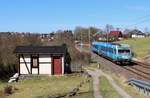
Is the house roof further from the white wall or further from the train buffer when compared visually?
→ the train buffer

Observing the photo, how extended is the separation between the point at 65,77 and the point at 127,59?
2050 centimetres

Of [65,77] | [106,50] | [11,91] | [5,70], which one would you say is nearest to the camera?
[11,91]

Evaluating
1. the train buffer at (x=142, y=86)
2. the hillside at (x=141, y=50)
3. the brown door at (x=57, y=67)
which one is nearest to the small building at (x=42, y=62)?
the brown door at (x=57, y=67)

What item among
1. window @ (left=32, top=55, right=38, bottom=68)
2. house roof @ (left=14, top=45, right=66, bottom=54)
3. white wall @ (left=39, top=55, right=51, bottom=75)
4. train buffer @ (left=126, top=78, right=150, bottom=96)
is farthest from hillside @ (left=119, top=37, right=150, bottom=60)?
train buffer @ (left=126, top=78, right=150, bottom=96)

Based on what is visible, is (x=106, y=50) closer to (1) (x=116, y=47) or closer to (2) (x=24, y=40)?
(1) (x=116, y=47)

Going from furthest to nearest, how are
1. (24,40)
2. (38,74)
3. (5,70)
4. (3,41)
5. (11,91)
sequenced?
(24,40)
(3,41)
(5,70)
(38,74)
(11,91)

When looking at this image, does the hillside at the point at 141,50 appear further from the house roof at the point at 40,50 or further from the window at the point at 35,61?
the window at the point at 35,61

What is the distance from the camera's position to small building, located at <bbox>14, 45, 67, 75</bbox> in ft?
158

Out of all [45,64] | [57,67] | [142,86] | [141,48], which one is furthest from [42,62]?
[141,48]

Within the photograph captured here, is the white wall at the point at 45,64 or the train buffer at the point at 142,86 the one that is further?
the white wall at the point at 45,64

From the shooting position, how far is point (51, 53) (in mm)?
48094

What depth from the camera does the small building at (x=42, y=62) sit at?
1893 inches

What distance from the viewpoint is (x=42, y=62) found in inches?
1901

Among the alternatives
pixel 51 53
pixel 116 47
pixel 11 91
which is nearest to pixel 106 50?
pixel 116 47
